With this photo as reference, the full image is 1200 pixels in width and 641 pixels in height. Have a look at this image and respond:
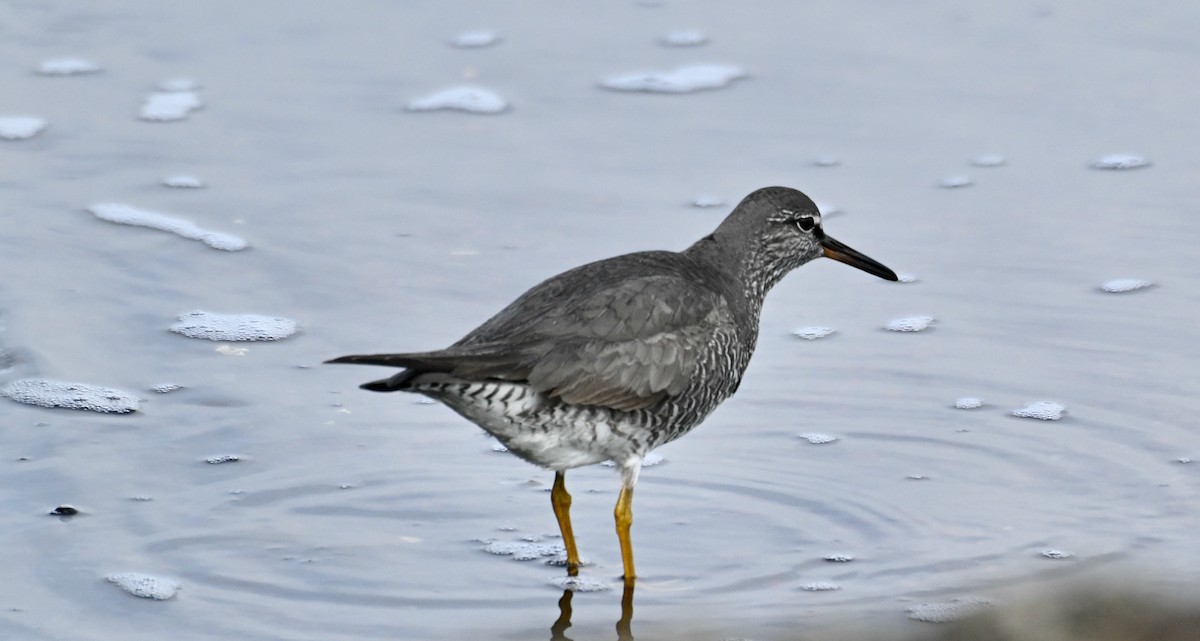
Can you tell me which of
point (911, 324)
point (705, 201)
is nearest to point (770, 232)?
point (911, 324)

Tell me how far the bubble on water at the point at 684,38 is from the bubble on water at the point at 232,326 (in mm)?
3979

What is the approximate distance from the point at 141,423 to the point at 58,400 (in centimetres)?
37

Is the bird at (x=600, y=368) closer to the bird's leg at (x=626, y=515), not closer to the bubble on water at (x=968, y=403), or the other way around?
the bird's leg at (x=626, y=515)

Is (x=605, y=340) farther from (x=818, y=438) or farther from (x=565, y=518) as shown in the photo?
(x=818, y=438)

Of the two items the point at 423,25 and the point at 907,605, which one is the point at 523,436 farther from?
the point at 423,25

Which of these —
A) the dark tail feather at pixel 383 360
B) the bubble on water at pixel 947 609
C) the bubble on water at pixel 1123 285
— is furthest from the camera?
the bubble on water at pixel 1123 285

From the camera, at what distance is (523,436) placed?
614 centimetres

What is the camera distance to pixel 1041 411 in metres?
7.30

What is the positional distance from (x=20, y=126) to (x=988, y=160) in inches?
209

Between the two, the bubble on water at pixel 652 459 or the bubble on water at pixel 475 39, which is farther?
the bubble on water at pixel 475 39

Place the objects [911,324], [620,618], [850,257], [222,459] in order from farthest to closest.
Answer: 1. [911,324]
2. [850,257]
3. [222,459]
4. [620,618]

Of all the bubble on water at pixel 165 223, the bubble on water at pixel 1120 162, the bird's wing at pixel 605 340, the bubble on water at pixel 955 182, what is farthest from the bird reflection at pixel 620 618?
the bubble on water at pixel 1120 162

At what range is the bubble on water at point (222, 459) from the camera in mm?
6801

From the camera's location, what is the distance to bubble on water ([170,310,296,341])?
789 cm
